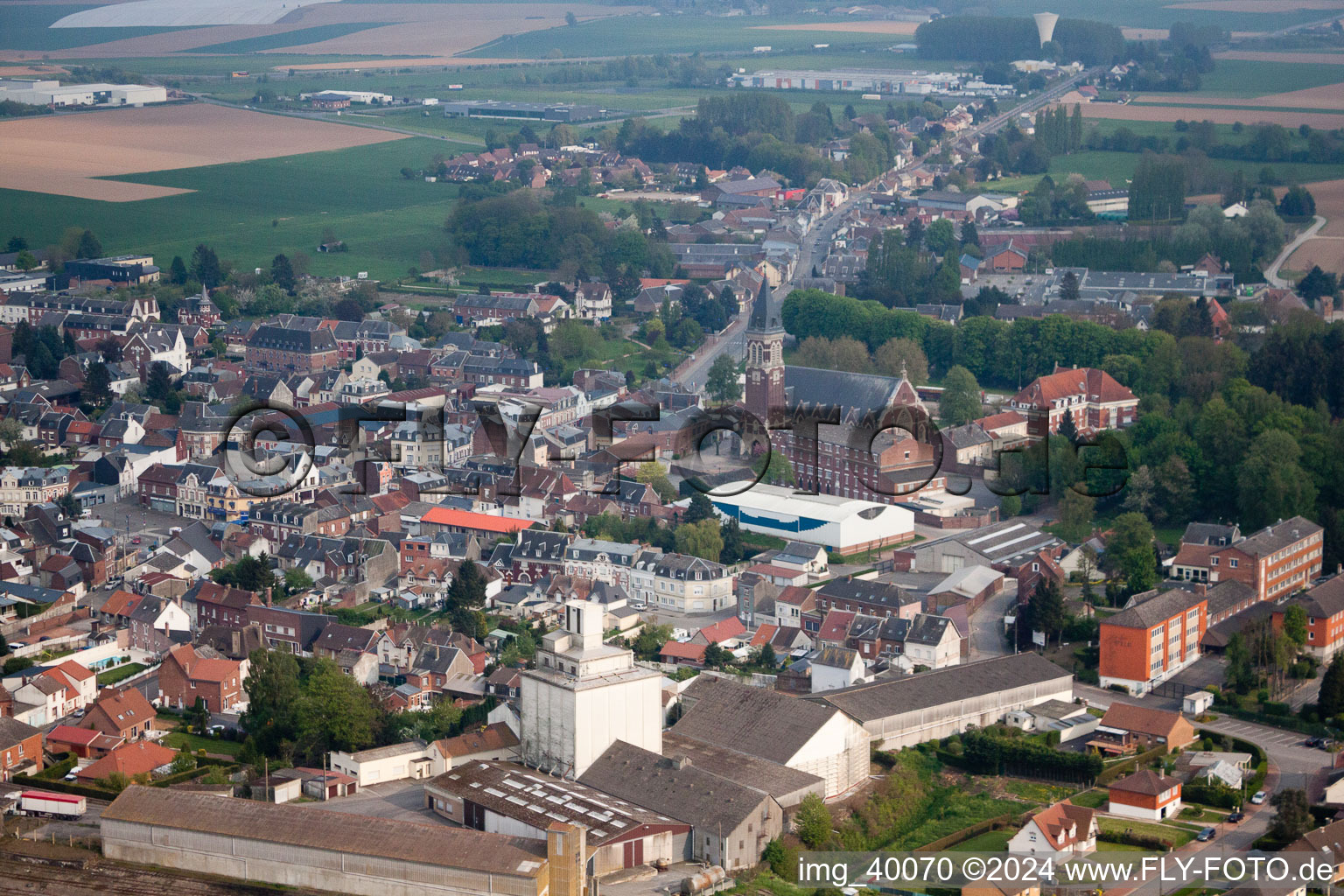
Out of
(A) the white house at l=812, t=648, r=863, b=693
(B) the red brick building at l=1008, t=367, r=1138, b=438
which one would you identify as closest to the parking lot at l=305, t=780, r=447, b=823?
(A) the white house at l=812, t=648, r=863, b=693

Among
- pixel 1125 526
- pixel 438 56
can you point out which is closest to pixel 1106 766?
pixel 1125 526

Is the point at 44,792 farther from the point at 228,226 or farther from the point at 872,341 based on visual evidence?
the point at 228,226

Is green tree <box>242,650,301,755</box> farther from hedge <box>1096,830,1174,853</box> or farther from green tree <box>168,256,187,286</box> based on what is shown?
green tree <box>168,256,187,286</box>

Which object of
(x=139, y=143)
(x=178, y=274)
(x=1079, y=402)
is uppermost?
(x=139, y=143)

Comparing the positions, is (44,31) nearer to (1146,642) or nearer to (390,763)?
(390,763)

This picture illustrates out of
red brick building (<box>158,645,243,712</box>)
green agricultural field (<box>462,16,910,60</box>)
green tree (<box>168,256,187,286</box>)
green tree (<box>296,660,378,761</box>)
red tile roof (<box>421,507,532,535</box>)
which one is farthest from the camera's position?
green agricultural field (<box>462,16,910,60</box>)

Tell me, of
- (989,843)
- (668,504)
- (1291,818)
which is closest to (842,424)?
(668,504)

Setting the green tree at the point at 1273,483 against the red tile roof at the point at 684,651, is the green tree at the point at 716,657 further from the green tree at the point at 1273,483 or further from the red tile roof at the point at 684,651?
the green tree at the point at 1273,483

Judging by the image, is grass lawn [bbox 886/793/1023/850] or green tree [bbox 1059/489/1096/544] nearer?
grass lawn [bbox 886/793/1023/850]
